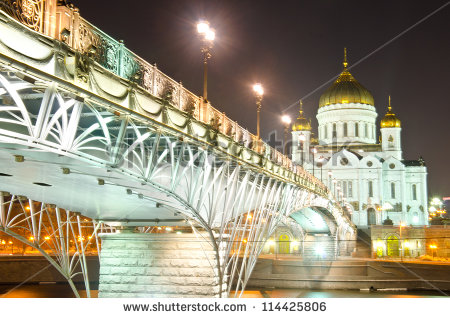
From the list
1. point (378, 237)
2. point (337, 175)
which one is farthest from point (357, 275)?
point (337, 175)

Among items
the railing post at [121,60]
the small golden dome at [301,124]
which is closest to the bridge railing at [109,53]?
the railing post at [121,60]

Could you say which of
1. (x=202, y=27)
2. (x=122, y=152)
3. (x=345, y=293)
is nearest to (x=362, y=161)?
(x=345, y=293)

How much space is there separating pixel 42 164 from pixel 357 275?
36082 millimetres

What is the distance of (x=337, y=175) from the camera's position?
85.9 meters

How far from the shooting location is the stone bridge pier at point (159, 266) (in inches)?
758

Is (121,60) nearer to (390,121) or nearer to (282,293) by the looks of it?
(282,293)

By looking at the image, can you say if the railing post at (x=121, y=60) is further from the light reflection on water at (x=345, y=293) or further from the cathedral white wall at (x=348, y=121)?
the cathedral white wall at (x=348, y=121)

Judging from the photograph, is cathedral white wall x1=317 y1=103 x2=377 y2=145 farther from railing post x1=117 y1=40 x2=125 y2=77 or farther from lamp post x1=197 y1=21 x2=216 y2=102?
railing post x1=117 y1=40 x2=125 y2=77

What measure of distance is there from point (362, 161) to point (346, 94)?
47.4 feet

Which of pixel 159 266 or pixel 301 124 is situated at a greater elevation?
pixel 301 124

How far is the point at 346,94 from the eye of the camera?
93.2 metres

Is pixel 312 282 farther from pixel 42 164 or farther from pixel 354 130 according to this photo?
pixel 354 130

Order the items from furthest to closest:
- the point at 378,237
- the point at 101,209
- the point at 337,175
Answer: the point at 337,175 < the point at 378,237 < the point at 101,209

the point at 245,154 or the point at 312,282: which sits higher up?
the point at 245,154
